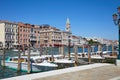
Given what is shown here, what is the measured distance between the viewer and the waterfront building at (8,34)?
276 feet

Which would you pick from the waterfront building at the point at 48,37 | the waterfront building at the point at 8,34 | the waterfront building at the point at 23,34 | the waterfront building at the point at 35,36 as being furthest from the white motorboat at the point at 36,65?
the waterfront building at the point at 48,37

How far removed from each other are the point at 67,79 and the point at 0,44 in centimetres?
7623

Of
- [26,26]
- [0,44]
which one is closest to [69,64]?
[0,44]

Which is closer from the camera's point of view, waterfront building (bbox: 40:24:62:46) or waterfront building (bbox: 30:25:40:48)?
waterfront building (bbox: 30:25:40:48)

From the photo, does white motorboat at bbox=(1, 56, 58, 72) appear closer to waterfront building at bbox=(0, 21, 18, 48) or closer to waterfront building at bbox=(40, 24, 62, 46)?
waterfront building at bbox=(0, 21, 18, 48)

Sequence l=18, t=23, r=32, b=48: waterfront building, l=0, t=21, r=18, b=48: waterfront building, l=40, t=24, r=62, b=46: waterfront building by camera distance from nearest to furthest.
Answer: l=0, t=21, r=18, b=48: waterfront building, l=18, t=23, r=32, b=48: waterfront building, l=40, t=24, r=62, b=46: waterfront building

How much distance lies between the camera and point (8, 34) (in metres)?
86.3

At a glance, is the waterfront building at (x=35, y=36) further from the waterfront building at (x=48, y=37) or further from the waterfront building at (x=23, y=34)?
the waterfront building at (x=48, y=37)

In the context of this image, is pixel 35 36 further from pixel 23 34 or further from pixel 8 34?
pixel 8 34

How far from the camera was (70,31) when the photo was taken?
12638 cm

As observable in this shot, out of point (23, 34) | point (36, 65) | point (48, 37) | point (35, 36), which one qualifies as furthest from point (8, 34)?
point (36, 65)

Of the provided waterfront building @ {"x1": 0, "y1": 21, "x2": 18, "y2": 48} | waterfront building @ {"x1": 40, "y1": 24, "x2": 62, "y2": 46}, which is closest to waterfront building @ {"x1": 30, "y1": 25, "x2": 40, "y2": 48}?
waterfront building @ {"x1": 40, "y1": 24, "x2": 62, "y2": 46}

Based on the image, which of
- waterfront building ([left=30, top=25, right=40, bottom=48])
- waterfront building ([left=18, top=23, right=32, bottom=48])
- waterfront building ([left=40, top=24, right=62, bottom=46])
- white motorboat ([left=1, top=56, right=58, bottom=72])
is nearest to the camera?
white motorboat ([left=1, top=56, right=58, bottom=72])

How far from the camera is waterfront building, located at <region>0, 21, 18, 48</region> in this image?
84.1 metres
